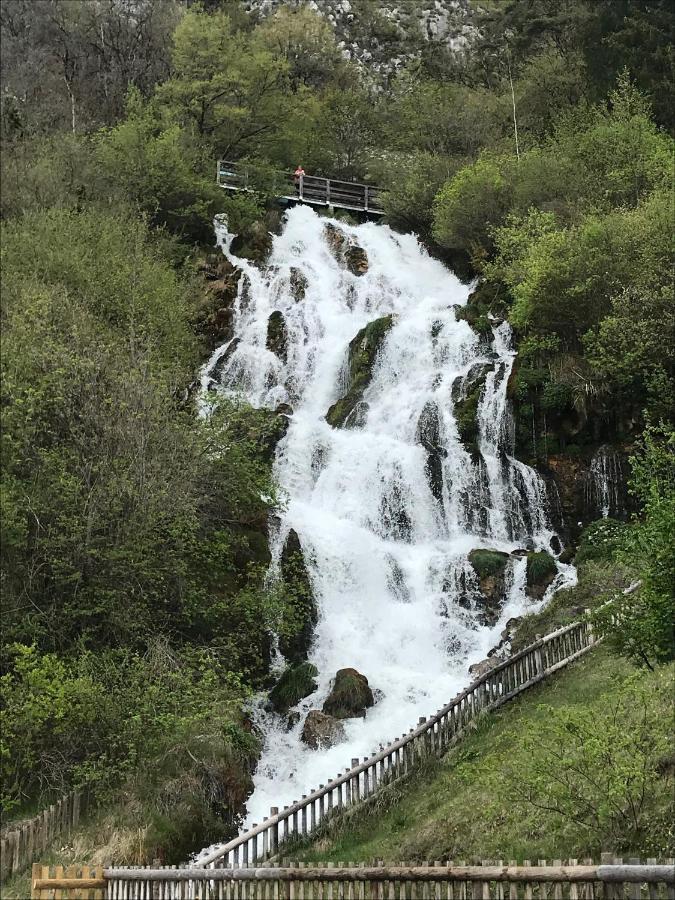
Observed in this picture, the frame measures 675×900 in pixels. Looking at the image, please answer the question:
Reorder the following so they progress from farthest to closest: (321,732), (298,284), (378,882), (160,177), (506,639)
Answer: (160,177) < (298,284) < (506,639) < (321,732) < (378,882)

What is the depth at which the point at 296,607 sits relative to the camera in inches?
874

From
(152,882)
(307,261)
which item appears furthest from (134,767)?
(307,261)

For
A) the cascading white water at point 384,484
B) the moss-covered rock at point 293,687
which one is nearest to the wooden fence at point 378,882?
the cascading white water at point 384,484

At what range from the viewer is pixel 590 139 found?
3834 cm

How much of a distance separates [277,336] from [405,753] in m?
20.9

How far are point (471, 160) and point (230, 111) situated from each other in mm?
10652

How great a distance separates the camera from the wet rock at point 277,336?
34.0m

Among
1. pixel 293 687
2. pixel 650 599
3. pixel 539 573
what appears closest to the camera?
pixel 650 599

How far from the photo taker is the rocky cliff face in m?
61.4

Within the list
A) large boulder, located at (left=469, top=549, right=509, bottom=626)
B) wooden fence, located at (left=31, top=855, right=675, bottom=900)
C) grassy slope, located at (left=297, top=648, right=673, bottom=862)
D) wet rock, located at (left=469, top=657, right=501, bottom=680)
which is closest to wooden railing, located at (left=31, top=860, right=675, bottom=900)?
wooden fence, located at (left=31, top=855, right=675, bottom=900)

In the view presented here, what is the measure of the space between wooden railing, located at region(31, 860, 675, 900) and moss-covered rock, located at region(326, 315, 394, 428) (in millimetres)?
20940

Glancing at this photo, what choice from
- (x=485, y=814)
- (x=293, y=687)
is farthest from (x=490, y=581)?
(x=485, y=814)

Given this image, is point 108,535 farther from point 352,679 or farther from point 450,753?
point 450,753

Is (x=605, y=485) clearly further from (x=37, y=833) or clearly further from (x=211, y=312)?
(x=37, y=833)
